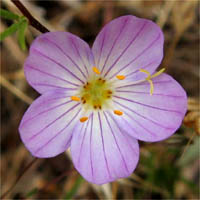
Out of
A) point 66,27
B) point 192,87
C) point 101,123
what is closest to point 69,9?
point 66,27

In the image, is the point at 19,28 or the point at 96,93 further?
the point at 96,93

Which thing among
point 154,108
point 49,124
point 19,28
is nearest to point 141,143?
point 154,108

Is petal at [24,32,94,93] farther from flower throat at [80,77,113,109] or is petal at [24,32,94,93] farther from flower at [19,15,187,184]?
flower throat at [80,77,113,109]

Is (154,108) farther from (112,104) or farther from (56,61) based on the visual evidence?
(56,61)

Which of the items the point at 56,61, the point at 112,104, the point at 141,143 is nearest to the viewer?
the point at 56,61

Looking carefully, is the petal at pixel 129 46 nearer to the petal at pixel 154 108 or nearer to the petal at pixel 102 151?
the petal at pixel 154 108

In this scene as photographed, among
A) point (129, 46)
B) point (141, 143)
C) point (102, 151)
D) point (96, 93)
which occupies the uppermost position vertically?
point (129, 46)
